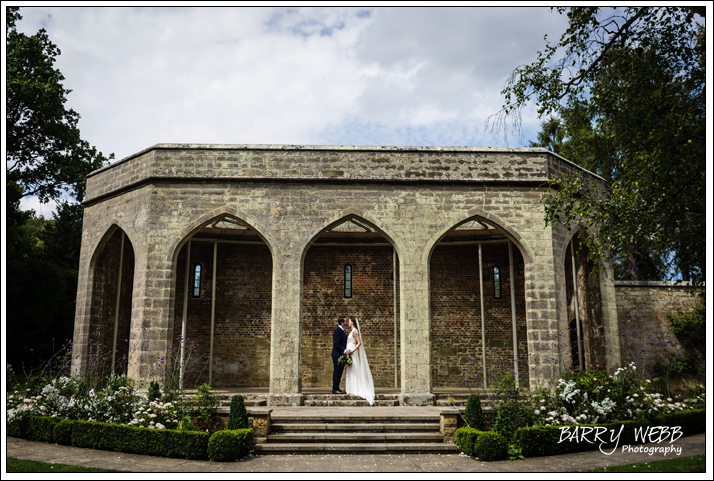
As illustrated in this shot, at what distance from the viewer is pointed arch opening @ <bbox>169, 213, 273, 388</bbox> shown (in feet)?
51.7

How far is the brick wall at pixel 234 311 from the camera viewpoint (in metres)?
15.9

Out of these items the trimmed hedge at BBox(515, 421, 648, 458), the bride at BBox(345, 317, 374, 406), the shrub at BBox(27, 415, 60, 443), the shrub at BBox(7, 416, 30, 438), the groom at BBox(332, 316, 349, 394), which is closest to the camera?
the trimmed hedge at BBox(515, 421, 648, 458)

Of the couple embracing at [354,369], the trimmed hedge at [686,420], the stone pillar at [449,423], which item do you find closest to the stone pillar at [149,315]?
the couple embracing at [354,369]

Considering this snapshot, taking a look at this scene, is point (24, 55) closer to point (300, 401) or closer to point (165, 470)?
point (300, 401)

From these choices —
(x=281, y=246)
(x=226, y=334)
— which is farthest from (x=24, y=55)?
(x=281, y=246)

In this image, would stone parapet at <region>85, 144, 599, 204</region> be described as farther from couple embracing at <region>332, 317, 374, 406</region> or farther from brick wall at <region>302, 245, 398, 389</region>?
brick wall at <region>302, 245, 398, 389</region>

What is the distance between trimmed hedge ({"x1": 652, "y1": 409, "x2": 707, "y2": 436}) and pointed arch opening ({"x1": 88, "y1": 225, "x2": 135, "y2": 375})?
11019 millimetres

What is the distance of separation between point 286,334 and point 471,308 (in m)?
6.75

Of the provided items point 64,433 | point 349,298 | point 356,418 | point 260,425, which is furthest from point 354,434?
point 349,298

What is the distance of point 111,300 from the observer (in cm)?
1400

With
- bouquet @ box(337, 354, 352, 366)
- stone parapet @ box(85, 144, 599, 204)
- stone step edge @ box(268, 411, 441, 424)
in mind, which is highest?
stone parapet @ box(85, 144, 599, 204)

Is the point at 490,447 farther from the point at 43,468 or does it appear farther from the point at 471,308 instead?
the point at 471,308

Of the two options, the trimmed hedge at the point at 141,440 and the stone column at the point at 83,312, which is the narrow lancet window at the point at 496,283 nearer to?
the trimmed hedge at the point at 141,440

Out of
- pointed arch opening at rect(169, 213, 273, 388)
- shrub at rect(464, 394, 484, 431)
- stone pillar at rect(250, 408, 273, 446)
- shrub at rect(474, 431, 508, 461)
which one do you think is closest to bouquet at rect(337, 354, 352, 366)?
stone pillar at rect(250, 408, 273, 446)
